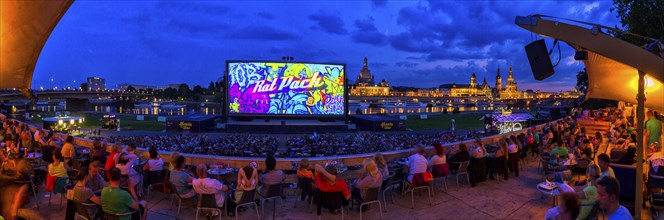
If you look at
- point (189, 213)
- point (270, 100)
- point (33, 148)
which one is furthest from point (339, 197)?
point (270, 100)

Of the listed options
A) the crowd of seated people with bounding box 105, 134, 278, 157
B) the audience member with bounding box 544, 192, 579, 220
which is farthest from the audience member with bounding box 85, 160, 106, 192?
the crowd of seated people with bounding box 105, 134, 278, 157

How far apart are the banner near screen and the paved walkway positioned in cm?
2521

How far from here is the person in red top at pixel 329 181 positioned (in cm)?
694

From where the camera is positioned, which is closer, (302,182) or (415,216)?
(415,216)

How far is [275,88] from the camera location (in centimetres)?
3406

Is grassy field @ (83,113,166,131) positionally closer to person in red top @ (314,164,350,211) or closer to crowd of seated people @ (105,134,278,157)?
crowd of seated people @ (105,134,278,157)

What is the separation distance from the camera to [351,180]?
883 cm

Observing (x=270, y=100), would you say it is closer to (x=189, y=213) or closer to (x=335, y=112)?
(x=335, y=112)

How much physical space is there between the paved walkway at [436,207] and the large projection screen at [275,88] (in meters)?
25.2

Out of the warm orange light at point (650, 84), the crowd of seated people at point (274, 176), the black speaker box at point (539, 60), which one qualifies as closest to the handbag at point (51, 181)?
the crowd of seated people at point (274, 176)

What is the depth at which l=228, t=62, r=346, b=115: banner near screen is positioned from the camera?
34031mm

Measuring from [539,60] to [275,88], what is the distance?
29.4 metres

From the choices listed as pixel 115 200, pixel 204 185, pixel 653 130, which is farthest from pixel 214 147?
pixel 653 130

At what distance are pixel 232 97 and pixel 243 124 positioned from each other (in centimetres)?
279
